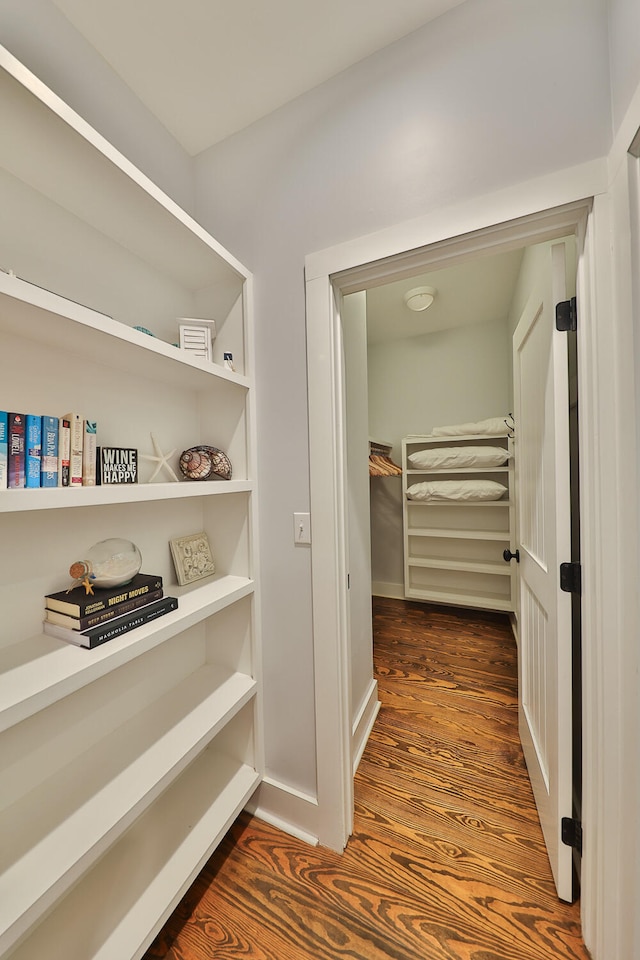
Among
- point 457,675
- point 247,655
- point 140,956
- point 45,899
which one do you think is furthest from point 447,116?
point 457,675

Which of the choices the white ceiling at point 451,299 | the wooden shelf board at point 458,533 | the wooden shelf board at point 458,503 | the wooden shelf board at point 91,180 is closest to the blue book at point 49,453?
the wooden shelf board at point 91,180

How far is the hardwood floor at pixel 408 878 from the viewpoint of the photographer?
1.01m

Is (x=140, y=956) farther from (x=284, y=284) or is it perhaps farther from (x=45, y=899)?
(x=284, y=284)

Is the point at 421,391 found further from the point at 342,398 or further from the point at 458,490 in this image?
the point at 342,398

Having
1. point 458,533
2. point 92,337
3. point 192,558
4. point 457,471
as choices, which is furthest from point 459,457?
point 92,337

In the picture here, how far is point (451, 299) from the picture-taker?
9.23ft

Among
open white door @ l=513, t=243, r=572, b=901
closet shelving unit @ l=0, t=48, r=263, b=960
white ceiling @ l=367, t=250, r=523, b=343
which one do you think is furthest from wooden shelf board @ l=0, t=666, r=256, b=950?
white ceiling @ l=367, t=250, r=523, b=343

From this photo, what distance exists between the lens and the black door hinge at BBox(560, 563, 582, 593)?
1047 millimetres

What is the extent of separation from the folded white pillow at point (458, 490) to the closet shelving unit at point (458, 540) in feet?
0.21

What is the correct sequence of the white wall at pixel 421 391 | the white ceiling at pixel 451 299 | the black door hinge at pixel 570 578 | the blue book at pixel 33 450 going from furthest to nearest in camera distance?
the white wall at pixel 421 391 → the white ceiling at pixel 451 299 → the black door hinge at pixel 570 578 → the blue book at pixel 33 450

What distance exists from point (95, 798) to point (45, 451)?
2.96 feet

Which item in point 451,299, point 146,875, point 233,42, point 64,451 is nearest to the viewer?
point 64,451

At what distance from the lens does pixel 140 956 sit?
875 millimetres

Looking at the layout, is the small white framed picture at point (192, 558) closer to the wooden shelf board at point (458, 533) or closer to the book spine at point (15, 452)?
the book spine at point (15, 452)
